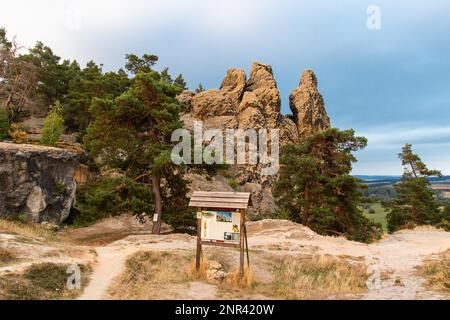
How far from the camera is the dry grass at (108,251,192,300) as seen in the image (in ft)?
30.6

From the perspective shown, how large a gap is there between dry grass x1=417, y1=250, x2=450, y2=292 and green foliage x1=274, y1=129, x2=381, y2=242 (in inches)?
414

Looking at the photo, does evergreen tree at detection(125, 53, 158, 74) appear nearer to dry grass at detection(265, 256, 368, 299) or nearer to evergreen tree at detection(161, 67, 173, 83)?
evergreen tree at detection(161, 67, 173, 83)

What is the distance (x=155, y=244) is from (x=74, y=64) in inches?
1817

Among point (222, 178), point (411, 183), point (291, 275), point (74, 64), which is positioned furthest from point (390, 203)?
point (74, 64)

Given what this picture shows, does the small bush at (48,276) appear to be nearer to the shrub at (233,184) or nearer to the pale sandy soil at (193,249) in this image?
the pale sandy soil at (193,249)

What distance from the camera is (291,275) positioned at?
41.4ft

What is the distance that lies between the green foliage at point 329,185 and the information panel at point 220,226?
1678 cm

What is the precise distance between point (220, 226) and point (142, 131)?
41.1ft

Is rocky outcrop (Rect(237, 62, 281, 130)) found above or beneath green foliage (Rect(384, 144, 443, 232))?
above

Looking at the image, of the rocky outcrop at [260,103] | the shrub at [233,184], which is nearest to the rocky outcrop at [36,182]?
the shrub at [233,184]

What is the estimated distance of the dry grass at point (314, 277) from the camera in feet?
33.9

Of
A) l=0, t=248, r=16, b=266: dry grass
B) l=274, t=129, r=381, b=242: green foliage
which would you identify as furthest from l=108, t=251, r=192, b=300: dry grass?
l=274, t=129, r=381, b=242: green foliage

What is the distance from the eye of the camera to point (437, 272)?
1288 cm
